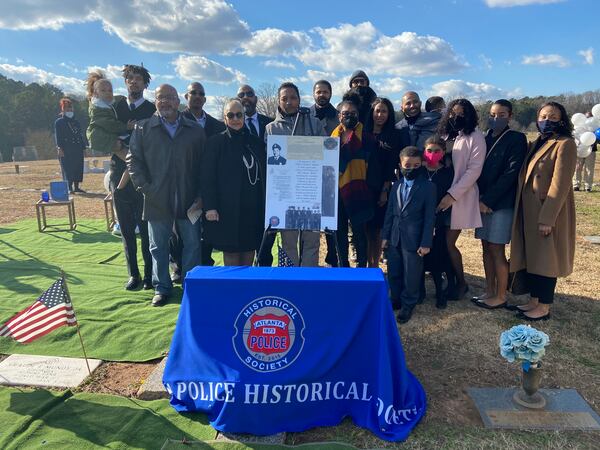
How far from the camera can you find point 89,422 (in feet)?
9.09

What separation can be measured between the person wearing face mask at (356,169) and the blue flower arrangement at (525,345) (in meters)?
1.74

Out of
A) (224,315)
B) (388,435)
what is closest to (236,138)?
(224,315)

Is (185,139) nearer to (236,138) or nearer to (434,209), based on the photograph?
(236,138)

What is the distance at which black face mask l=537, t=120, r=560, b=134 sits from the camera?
12.5ft

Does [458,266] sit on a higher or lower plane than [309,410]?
higher

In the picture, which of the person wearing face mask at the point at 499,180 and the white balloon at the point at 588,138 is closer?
the person wearing face mask at the point at 499,180

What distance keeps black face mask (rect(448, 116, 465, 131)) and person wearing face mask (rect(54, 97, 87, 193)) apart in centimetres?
1059

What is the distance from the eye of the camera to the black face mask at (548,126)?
3818mm

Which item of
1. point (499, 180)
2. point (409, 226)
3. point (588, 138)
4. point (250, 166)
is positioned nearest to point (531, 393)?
point (409, 226)

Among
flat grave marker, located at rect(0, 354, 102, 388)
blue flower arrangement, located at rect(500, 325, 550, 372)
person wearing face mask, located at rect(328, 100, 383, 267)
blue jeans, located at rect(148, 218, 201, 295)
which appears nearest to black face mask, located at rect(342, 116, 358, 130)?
person wearing face mask, located at rect(328, 100, 383, 267)

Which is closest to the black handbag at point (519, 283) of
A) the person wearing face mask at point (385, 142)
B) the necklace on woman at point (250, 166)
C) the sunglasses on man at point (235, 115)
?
the person wearing face mask at point (385, 142)

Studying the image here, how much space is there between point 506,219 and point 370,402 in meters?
2.51

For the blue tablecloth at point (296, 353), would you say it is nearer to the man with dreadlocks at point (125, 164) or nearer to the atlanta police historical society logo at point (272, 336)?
the atlanta police historical society logo at point (272, 336)

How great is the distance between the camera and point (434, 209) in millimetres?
3988
